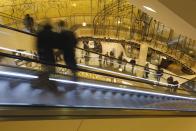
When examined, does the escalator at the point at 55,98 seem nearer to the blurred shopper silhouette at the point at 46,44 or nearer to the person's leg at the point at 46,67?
the person's leg at the point at 46,67

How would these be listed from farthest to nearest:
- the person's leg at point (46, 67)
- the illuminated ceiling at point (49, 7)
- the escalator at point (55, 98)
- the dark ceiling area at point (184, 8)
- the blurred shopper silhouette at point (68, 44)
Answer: the illuminated ceiling at point (49, 7) → the blurred shopper silhouette at point (68, 44) → the dark ceiling area at point (184, 8) → the person's leg at point (46, 67) → the escalator at point (55, 98)

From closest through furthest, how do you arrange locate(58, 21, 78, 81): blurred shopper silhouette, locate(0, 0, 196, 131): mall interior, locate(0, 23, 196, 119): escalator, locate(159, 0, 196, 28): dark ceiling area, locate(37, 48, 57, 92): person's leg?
1. locate(0, 23, 196, 119): escalator
2. locate(0, 0, 196, 131): mall interior
3. locate(37, 48, 57, 92): person's leg
4. locate(159, 0, 196, 28): dark ceiling area
5. locate(58, 21, 78, 81): blurred shopper silhouette

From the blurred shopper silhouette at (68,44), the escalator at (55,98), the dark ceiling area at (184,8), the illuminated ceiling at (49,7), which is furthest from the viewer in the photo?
the illuminated ceiling at (49,7)

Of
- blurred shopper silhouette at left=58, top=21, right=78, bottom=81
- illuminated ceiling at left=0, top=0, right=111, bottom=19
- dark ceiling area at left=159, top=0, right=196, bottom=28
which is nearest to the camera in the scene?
dark ceiling area at left=159, top=0, right=196, bottom=28

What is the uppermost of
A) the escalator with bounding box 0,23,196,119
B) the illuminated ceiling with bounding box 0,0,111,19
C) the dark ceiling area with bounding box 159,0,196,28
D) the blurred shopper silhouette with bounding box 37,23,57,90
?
the illuminated ceiling with bounding box 0,0,111,19

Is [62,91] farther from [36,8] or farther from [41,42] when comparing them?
[36,8]

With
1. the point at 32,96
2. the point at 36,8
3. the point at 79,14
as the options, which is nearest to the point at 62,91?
the point at 32,96

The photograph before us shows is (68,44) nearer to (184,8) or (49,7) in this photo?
(184,8)

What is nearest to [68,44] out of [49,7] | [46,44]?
[46,44]

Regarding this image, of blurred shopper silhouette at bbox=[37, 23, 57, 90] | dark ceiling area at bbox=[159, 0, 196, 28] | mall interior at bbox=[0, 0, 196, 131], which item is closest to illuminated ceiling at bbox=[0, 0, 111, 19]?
mall interior at bbox=[0, 0, 196, 131]

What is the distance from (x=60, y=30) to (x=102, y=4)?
961cm

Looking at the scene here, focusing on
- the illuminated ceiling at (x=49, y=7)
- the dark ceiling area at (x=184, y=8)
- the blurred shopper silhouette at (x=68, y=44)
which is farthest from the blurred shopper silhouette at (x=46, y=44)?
the illuminated ceiling at (x=49, y=7)

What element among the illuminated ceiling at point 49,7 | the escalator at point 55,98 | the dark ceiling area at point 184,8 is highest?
the illuminated ceiling at point 49,7

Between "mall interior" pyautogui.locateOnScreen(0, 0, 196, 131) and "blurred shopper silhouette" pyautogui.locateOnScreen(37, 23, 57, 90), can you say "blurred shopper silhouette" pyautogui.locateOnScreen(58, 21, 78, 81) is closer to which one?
"mall interior" pyautogui.locateOnScreen(0, 0, 196, 131)
